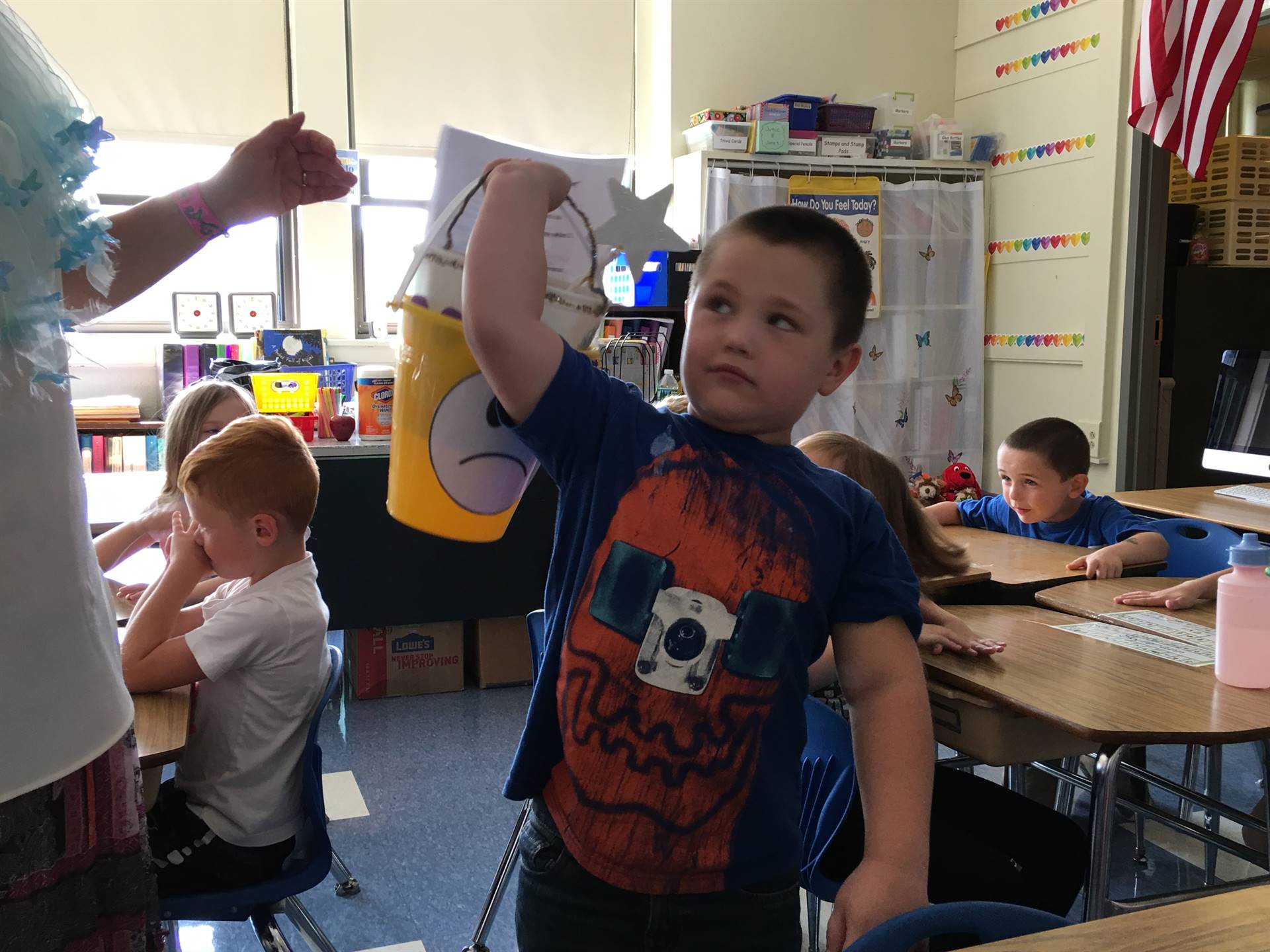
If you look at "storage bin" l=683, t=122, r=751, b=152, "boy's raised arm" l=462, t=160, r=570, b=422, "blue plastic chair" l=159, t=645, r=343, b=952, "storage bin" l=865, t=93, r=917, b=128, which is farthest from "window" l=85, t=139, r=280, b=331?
"boy's raised arm" l=462, t=160, r=570, b=422

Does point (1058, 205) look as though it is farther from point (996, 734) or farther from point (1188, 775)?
point (996, 734)

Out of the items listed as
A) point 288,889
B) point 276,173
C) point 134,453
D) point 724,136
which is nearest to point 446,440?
point 276,173

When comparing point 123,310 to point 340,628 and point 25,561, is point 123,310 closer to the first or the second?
point 340,628

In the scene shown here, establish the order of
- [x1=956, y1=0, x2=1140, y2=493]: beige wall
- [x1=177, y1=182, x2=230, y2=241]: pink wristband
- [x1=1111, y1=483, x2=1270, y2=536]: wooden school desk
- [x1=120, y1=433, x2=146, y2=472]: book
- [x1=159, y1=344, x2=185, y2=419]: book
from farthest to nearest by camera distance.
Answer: [x1=956, y1=0, x2=1140, y2=493]: beige wall
[x1=159, y1=344, x2=185, y2=419]: book
[x1=120, y1=433, x2=146, y2=472]: book
[x1=1111, y1=483, x2=1270, y2=536]: wooden school desk
[x1=177, y1=182, x2=230, y2=241]: pink wristband

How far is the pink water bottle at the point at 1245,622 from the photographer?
159 centimetres

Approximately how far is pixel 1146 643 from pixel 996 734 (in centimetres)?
41

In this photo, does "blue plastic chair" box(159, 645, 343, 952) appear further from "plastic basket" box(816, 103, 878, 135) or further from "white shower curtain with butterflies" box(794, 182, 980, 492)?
"plastic basket" box(816, 103, 878, 135)

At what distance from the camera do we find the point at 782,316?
3.13 feet

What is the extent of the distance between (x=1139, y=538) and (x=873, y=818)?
6.24 ft

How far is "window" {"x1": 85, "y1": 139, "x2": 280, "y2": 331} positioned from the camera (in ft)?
17.5

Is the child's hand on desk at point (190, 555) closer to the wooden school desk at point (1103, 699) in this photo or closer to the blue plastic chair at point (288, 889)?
the blue plastic chair at point (288, 889)

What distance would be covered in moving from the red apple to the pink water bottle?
281 cm

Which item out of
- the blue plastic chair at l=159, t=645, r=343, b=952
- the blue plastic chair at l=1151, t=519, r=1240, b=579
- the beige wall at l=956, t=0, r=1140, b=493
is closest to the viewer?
the blue plastic chair at l=159, t=645, r=343, b=952

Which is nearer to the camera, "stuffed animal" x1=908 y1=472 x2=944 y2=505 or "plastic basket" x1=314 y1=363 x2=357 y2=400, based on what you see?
"stuffed animal" x1=908 y1=472 x2=944 y2=505
